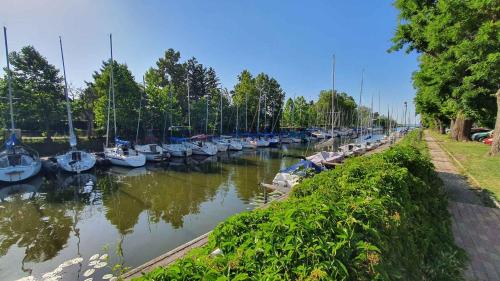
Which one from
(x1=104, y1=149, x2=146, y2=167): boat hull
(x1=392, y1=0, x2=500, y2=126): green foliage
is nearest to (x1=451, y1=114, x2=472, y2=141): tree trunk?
(x1=392, y1=0, x2=500, y2=126): green foliage

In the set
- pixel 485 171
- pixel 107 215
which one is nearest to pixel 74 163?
pixel 107 215

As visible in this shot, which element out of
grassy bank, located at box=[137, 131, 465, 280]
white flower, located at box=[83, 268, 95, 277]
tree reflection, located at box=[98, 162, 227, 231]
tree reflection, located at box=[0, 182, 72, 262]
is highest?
grassy bank, located at box=[137, 131, 465, 280]

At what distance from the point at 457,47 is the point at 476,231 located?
12766 mm

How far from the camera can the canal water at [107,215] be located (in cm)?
949

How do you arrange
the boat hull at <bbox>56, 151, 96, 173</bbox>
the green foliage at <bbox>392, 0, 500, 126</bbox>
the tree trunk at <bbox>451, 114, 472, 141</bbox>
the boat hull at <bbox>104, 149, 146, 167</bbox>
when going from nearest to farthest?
the green foliage at <bbox>392, 0, 500, 126</bbox> < the boat hull at <bbox>56, 151, 96, 173</bbox> < the boat hull at <bbox>104, 149, 146, 167</bbox> < the tree trunk at <bbox>451, 114, 472, 141</bbox>

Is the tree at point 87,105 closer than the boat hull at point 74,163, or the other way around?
the boat hull at point 74,163

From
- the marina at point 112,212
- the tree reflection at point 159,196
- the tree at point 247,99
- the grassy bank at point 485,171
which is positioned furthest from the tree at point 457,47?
the tree at point 247,99

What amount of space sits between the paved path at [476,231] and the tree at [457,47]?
7920 millimetres

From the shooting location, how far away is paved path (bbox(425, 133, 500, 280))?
4.78 meters

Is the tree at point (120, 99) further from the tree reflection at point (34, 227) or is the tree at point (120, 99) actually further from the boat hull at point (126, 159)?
the tree reflection at point (34, 227)

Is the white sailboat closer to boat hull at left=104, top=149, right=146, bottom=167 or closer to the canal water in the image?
boat hull at left=104, top=149, right=146, bottom=167

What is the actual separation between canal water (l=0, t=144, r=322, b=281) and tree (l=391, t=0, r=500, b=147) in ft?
45.5

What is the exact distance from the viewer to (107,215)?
14078 mm

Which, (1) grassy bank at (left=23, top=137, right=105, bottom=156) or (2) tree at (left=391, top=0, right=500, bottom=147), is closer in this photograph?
(2) tree at (left=391, top=0, right=500, bottom=147)
